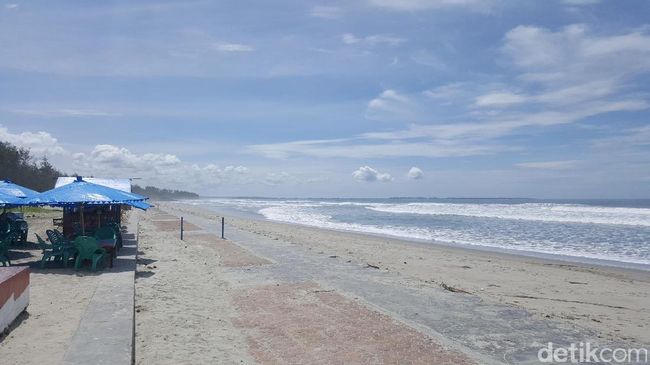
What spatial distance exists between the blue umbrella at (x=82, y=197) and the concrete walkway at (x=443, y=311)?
3.16 metres

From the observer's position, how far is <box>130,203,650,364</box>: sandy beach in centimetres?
605

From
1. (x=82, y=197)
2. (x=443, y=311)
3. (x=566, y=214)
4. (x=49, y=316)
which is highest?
(x=82, y=197)

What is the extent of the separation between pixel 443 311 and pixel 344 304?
164 centimetres

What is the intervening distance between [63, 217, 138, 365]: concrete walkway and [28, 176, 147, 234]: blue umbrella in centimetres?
211

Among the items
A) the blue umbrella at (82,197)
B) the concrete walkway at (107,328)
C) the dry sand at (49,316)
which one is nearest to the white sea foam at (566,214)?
the blue umbrella at (82,197)

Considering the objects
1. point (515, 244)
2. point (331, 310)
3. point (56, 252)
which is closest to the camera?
point (331, 310)

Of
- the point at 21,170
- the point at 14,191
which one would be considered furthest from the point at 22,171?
the point at 14,191

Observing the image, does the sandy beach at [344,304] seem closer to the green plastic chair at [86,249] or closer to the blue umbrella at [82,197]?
the green plastic chair at [86,249]

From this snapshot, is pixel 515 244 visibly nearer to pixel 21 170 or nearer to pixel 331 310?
pixel 331 310

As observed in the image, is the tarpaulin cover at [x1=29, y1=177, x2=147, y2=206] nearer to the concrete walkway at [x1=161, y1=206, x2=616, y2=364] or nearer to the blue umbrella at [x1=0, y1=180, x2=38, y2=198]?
the blue umbrella at [x1=0, y1=180, x2=38, y2=198]

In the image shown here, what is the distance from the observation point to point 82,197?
11.1 metres

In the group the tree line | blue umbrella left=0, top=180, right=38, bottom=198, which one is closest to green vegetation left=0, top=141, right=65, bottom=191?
the tree line

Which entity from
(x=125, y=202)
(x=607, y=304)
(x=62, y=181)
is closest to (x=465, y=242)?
(x=607, y=304)

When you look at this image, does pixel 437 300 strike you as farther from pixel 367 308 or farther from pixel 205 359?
pixel 205 359
